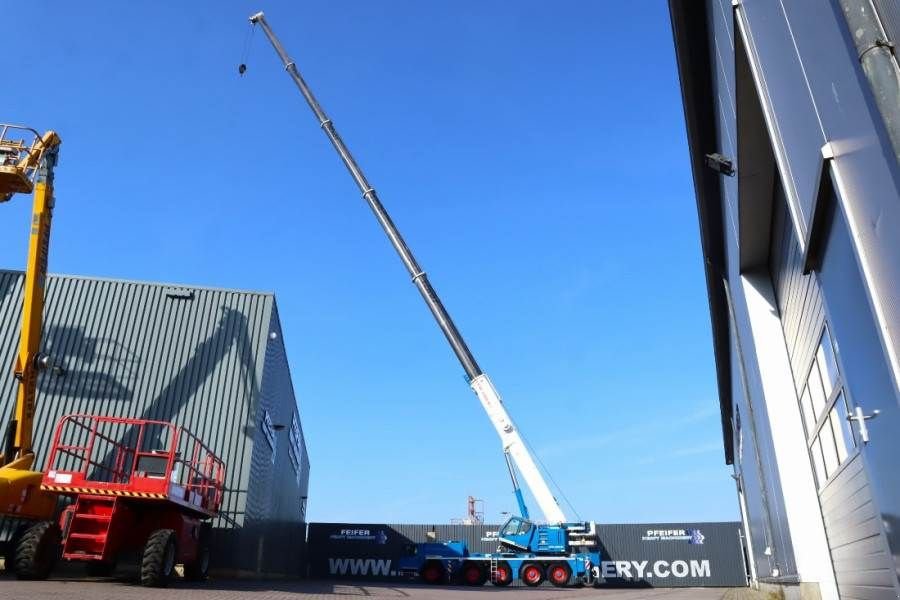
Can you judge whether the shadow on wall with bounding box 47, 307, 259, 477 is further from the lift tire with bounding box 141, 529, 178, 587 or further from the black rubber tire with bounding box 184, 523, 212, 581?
the lift tire with bounding box 141, 529, 178, 587

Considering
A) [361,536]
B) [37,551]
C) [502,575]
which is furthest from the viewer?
[361,536]

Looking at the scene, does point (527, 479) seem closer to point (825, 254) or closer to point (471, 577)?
point (471, 577)

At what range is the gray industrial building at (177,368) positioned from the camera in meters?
16.5

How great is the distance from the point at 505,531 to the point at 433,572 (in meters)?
3.73

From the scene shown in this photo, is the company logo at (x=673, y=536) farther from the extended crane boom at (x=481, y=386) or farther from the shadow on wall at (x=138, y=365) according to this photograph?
the shadow on wall at (x=138, y=365)

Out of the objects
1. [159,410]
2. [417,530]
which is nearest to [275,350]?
[159,410]

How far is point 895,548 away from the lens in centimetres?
423

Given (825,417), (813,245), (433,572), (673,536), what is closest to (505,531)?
(433,572)

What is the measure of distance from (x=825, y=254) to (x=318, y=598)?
888 centimetres

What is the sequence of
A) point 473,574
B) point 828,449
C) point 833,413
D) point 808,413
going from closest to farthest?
point 833,413, point 828,449, point 808,413, point 473,574

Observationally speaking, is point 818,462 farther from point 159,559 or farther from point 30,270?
point 30,270

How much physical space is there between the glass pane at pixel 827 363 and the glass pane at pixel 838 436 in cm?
23

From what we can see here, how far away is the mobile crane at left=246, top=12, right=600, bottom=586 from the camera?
21.9 m

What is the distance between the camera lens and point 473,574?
2523cm
